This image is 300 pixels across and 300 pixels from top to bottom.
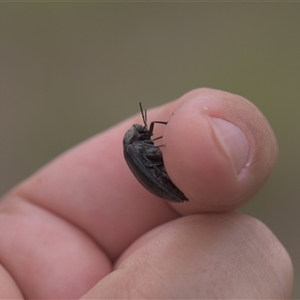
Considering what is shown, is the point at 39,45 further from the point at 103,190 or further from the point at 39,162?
the point at 103,190

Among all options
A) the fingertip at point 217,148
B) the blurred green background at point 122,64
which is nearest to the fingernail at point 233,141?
the fingertip at point 217,148

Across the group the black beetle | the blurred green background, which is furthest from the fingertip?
the blurred green background

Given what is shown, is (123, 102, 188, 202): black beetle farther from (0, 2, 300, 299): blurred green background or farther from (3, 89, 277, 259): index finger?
(0, 2, 300, 299): blurred green background

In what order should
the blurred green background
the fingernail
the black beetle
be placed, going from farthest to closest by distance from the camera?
1. the blurred green background
2. the black beetle
3. the fingernail

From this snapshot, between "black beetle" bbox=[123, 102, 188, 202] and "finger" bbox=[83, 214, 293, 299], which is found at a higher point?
"black beetle" bbox=[123, 102, 188, 202]

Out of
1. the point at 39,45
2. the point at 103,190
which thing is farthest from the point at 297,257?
the point at 39,45

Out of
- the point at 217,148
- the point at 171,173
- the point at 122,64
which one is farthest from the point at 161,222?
the point at 122,64

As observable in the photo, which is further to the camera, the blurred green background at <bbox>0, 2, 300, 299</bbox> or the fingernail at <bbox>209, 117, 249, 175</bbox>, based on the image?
the blurred green background at <bbox>0, 2, 300, 299</bbox>
